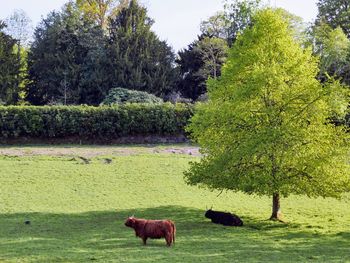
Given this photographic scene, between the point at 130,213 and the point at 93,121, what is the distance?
→ 23.8 m

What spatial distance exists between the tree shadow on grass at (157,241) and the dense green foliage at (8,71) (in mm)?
41607

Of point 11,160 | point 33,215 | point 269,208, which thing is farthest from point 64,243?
point 11,160

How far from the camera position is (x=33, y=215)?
2645cm

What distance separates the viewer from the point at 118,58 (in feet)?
216

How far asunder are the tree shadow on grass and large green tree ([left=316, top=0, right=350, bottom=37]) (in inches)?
2109

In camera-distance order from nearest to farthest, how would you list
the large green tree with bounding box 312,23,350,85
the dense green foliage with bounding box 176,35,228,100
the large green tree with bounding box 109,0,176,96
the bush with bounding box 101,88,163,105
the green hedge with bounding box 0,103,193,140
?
the green hedge with bounding box 0,103,193,140, the bush with bounding box 101,88,163,105, the large green tree with bounding box 312,23,350,85, the large green tree with bounding box 109,0,176,96, the dense green foliage with bounding box 176,35,228,100

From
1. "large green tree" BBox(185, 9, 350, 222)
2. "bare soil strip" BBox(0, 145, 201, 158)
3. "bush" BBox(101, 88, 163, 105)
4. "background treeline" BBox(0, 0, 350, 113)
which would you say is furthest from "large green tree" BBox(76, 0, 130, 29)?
"large green tree" BBox(185, 9, 350, 222)

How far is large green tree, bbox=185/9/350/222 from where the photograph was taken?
24.8 metres

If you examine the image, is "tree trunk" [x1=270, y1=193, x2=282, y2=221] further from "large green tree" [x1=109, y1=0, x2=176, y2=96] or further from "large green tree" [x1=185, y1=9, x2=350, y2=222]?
"large green tree" [x1=109, y1=0, x2=176, y2=96]

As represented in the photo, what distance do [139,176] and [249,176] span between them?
1208cm

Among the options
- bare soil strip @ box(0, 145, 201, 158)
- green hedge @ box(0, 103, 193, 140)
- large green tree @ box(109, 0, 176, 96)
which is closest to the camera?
bare soil strip @ box(0, 145, 201, 158)

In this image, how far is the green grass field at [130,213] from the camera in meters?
18.5

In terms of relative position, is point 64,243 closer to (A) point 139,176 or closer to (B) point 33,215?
(B) point 33,215

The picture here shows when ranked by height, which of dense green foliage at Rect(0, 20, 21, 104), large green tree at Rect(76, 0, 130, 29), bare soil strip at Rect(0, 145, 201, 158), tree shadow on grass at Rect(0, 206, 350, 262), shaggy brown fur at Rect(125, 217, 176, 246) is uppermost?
large green tree at Rect(76, 0, 130, 29)
